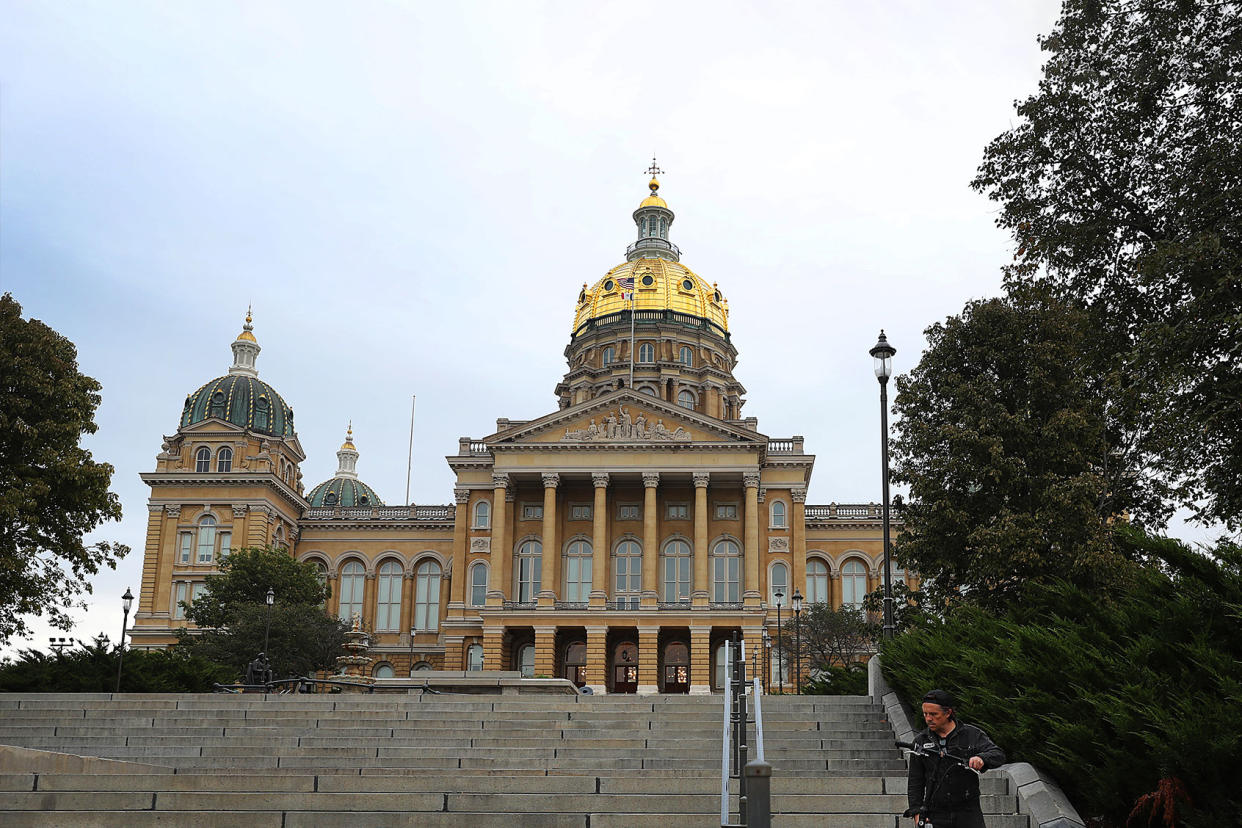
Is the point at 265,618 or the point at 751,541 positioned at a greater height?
the point at 751,541

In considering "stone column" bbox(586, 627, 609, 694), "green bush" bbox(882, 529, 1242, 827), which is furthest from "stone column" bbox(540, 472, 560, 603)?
"green bush" bbox(882, 529, 1242, 827)

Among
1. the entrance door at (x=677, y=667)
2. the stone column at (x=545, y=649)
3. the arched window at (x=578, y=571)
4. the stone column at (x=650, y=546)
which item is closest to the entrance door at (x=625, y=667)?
the entrance door at (x=677, y=667)

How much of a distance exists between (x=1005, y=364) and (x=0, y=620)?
25.0 meters

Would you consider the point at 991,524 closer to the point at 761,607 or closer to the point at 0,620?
the point at 0,620

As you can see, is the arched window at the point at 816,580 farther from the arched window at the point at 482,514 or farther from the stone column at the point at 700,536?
the arched window at the point at 482,514

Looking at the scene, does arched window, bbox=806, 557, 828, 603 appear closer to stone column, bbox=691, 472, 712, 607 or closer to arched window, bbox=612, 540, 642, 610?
stone column, bbox=691, 472, 712, 607

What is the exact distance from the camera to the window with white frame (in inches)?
2477

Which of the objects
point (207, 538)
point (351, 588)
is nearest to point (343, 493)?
point (351, 588)

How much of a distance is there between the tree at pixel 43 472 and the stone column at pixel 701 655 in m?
31.6

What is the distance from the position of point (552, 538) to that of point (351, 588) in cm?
1655

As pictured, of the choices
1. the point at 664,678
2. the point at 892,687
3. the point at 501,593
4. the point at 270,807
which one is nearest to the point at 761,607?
the point at 664,678

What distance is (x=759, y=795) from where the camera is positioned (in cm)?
839

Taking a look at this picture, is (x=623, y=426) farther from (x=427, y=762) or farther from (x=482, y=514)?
(x=427, y=762)

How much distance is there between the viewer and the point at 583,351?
281 feet
